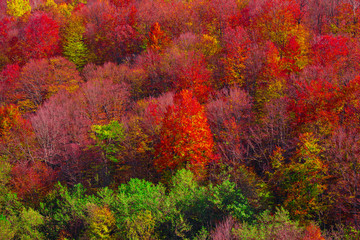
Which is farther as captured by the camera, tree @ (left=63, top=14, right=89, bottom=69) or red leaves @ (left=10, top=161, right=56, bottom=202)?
tree @ (left=63, top=14, right=89, bottom=69)

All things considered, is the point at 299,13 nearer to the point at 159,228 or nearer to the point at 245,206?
the point at 245,206

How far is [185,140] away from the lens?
105 ft

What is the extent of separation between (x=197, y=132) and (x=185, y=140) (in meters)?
1.57

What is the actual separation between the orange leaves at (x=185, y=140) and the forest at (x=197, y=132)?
161 millimetres

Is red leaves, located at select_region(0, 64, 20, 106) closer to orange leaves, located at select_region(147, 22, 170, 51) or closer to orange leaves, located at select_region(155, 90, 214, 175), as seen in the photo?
orange leaves, located at select_region(147, 22, 170, 51)

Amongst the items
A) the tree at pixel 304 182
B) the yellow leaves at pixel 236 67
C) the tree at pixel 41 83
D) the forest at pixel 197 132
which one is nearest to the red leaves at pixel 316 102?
the forest at pixel 197 132

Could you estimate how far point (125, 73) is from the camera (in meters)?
53.3

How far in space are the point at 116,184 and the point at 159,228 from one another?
12424mm

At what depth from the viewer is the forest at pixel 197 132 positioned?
26016 mm

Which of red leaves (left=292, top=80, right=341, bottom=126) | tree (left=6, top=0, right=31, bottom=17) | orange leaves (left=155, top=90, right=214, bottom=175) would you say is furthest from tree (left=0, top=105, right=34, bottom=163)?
tree (left=6, top=0, right=31, bottom=17)

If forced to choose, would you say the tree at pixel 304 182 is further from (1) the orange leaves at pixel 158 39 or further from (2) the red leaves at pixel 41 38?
(2) the red leaves at pixel 41 38

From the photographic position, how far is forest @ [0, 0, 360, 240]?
26.0 meters

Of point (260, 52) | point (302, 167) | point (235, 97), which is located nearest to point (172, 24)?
point (260, 52)

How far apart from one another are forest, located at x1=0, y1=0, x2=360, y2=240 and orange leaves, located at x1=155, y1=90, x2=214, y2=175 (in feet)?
0.53
